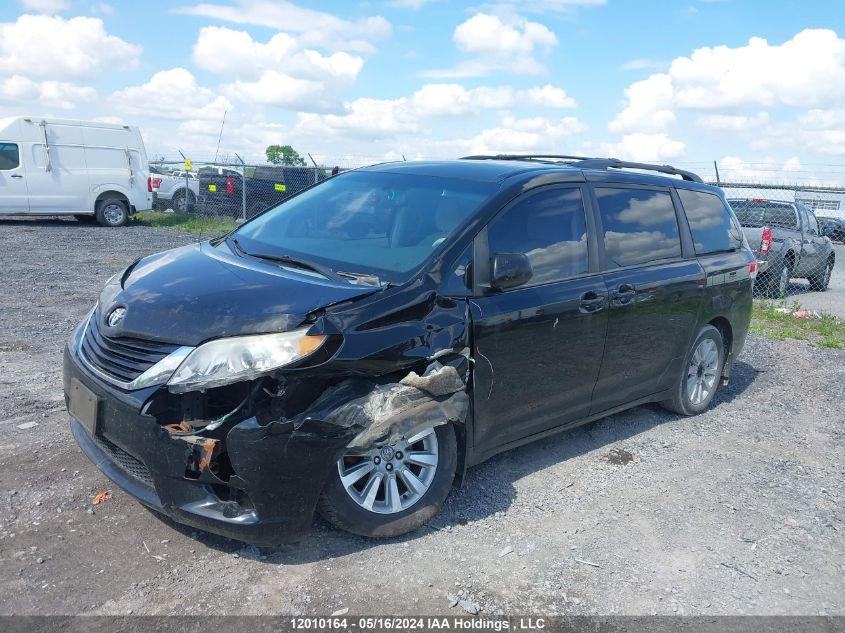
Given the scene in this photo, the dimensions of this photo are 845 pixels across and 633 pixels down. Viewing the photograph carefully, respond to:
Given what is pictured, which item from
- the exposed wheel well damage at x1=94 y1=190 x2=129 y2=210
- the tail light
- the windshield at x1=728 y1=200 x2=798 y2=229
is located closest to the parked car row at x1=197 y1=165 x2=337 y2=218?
the exposed wheel well damage at x1=94 y1=190 x2=129 y2=210

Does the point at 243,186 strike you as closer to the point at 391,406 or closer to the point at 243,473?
the point at 391,406

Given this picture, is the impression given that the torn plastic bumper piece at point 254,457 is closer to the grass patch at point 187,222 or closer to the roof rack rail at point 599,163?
the roof rack rail at point 599,163

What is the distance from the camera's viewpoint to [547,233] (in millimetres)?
4273

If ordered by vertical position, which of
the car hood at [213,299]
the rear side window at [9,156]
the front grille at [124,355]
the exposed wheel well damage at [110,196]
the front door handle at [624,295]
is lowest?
the front grille at [124,355]

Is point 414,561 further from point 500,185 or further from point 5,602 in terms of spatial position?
point 500,185

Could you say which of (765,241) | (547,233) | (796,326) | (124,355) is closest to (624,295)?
(547,233)

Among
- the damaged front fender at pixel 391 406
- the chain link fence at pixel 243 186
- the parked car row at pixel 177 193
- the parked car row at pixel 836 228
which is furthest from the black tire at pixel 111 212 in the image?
the parked car row at pixel 836 228

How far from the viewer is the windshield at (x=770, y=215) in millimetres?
12836

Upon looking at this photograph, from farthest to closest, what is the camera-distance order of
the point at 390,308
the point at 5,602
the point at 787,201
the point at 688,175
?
the point at 787,201 → the point at 688,175 → the point at 390,308 → the point at 5,602

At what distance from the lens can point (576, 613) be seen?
124 inches

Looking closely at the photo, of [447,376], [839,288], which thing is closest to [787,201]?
[839,288]

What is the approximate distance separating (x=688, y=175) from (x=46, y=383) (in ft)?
17.0

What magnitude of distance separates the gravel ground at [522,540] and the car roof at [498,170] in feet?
5.84

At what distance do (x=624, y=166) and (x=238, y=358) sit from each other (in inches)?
129
